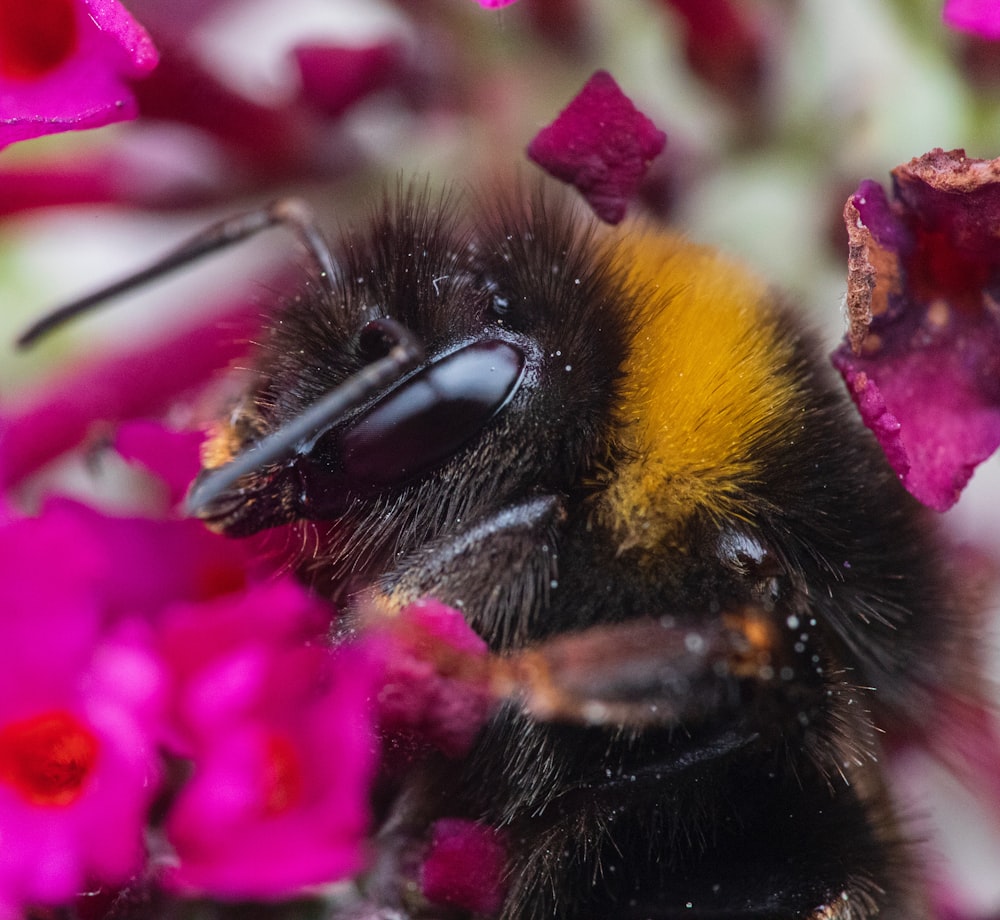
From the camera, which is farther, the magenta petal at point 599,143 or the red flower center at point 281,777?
the magenta petal at point 599,143

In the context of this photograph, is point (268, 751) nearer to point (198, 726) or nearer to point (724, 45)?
point (198, 726)

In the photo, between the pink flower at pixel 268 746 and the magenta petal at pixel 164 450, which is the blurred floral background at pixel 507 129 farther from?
the pink flower at pixel 268 746

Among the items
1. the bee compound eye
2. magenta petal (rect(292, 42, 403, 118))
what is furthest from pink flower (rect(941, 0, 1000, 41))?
magenta petal (rect(292, 42, 403, 118))

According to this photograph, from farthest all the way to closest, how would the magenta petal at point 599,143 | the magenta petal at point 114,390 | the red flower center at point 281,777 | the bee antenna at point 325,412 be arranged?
the magenta petal at point 114,390, the magenta petal at point 599,143, the red flower center at point 281,777, the bee antenna at point 325,412

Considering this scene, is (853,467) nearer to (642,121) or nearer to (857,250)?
(857,250)

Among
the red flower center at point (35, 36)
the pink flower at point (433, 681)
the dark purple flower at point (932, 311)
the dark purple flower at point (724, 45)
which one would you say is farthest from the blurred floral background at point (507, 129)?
the pink flower at point (433, 681)

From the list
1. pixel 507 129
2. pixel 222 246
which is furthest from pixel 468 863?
pixel 507 129

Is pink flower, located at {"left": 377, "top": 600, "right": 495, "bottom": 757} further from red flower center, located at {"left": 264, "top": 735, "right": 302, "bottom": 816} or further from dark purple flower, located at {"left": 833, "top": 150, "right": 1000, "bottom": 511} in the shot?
dark purple flower, located at {"left": 833, "top": 150, "right": 1000, "bottom": 511}
